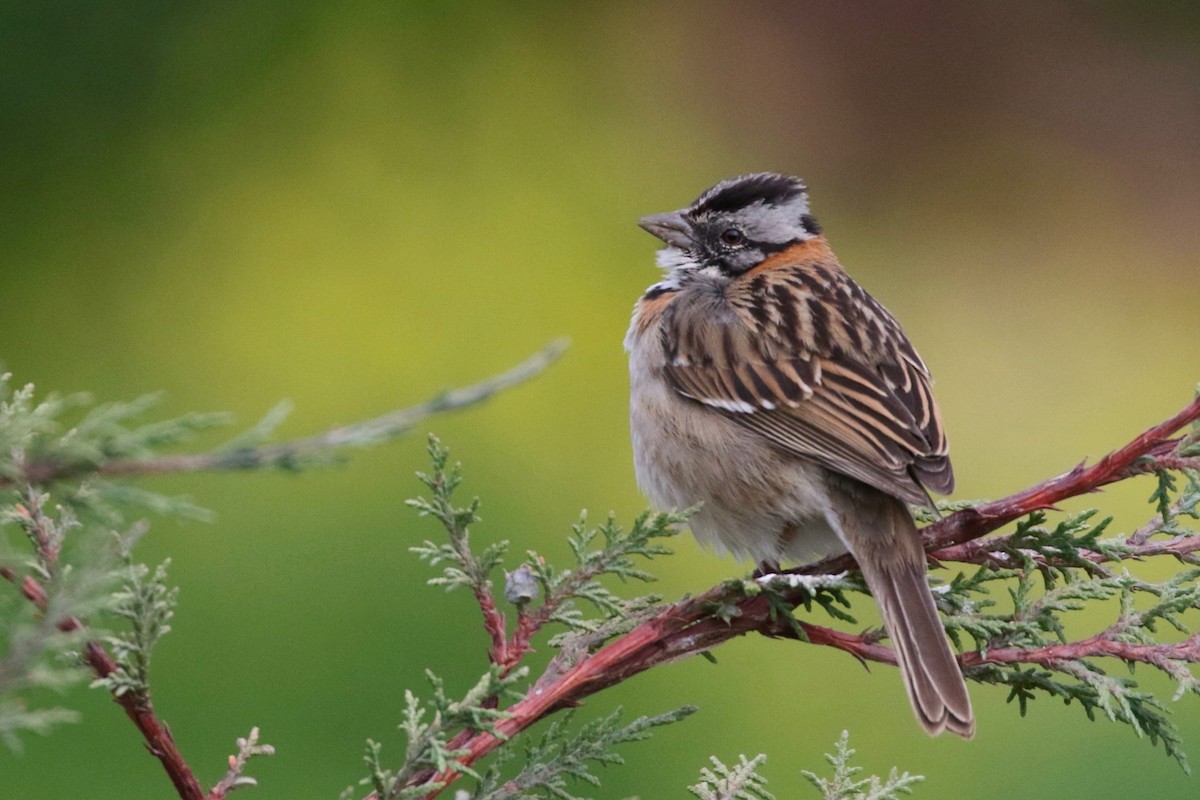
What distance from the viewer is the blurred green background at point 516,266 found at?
496 centimetres

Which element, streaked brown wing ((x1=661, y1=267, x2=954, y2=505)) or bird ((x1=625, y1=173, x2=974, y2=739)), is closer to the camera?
bird ((x1=625, y1=173, x2=974, y2=739))

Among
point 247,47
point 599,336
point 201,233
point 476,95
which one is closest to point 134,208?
point 201,233

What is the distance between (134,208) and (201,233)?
0.34 meters

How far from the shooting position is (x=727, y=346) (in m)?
3.36

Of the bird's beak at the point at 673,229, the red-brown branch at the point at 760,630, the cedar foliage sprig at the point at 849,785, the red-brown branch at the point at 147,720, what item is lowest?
the cedar foliage sprig at the point at 849,785

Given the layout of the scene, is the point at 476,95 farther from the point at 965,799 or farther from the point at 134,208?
the point at 965,799

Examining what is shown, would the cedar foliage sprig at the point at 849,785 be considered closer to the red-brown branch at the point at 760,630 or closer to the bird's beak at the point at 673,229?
the red-brown branch at the point at 760,630

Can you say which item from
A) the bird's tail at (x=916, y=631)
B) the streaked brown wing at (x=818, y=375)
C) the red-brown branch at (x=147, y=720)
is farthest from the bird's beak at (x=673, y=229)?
the red-brown branch at (x=147, y=720)

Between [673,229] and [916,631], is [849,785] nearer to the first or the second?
[916,631]

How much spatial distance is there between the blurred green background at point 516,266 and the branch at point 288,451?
324cm

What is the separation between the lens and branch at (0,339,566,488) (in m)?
1.33

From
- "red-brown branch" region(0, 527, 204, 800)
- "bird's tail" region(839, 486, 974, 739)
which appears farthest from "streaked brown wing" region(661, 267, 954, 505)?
"red-brown branch" region(0, 527, 204, 800)

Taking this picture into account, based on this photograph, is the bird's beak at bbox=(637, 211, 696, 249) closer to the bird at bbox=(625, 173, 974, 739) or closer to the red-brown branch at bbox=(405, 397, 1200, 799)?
the bird at bbox=(625, 173, 974, 739)

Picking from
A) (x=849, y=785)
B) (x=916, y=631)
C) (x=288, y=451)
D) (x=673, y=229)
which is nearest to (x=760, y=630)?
(x=849, y=785)
